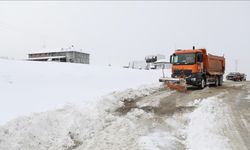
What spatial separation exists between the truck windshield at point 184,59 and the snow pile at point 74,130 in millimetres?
12213

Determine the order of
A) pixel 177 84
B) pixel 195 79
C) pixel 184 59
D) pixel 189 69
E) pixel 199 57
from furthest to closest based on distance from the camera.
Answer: pixel 184 59 → pixel 199 57 → pixel 189 69 → pixel 195 79 → pixel 177 84

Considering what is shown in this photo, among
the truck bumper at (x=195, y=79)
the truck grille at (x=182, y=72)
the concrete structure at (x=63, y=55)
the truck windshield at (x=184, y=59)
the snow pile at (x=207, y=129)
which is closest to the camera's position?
the snow pile at (x=207, y=129)

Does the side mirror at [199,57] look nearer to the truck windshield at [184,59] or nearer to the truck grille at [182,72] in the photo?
the truck windshield at [184,59]

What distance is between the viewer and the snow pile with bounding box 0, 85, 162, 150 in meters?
7.65

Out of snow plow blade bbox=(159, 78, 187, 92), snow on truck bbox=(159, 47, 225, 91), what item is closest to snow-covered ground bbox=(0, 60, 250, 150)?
snow plow blade bbox=(159, 78, 187, 92)

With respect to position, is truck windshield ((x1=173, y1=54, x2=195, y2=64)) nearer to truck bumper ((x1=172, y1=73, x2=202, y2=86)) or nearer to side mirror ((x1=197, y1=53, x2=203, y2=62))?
side mirror ((x1=197, y1=53, x2=203, y2=62))

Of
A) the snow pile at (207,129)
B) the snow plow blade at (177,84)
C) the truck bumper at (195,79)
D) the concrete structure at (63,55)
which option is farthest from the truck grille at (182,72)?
the concrete structure at (63,55)

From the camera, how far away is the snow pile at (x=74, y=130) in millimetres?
7652

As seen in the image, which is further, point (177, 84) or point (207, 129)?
point (177, 84)

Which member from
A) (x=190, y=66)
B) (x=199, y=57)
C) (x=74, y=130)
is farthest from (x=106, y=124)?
(x=199, y=57)

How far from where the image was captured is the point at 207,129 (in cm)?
926

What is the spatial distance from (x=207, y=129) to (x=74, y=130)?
4201mm

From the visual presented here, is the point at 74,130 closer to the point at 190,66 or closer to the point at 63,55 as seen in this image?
the point at 190,66

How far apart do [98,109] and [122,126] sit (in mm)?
2495
